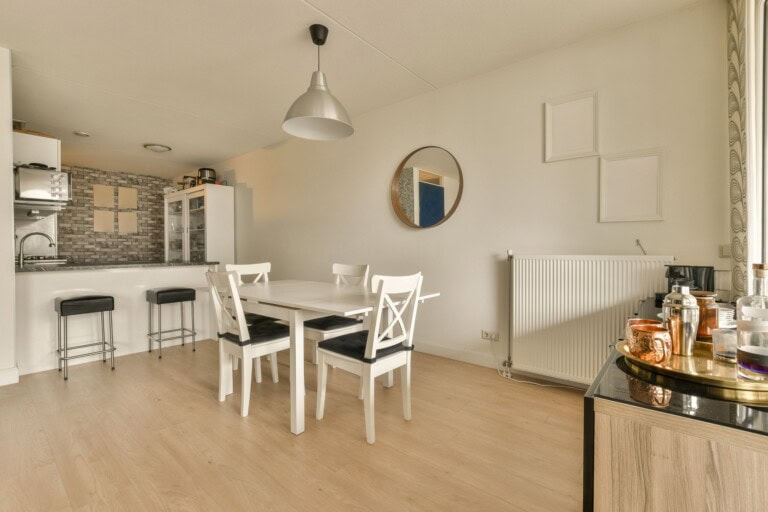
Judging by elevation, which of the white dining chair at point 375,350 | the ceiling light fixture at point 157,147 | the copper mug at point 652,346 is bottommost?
the white dining chair at point 375,350

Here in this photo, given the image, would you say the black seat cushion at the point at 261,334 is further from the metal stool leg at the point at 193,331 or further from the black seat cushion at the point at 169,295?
the metal stool leg at the point at 193,331

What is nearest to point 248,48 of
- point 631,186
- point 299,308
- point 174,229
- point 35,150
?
point 299,308

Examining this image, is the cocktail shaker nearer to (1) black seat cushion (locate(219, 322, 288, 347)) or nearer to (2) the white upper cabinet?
(1) black seat cushion (locate(219, 322, 288, 347))

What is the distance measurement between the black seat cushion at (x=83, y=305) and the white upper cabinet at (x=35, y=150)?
1.42 metres

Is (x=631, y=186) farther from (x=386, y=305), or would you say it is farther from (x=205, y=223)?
(x=205, y=223)

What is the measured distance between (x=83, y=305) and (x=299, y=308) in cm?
214

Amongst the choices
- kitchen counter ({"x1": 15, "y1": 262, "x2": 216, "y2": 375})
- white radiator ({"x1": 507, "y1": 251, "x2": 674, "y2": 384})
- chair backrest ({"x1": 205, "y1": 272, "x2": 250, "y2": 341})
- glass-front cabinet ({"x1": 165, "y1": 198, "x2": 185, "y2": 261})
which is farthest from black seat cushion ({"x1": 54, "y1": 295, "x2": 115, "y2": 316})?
white radiator ({"x1": 507, "y1": 251, "x2": 674, "y2": 384})

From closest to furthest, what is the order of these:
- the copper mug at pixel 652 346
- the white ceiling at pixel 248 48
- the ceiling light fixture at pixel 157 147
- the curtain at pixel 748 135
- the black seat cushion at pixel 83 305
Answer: the copper mug at pixel 652 346 → the curtain at pixel 748 135 → the white ceiling at pixel 248 48 → the black seat cushion at pixel 83 305 → the ceiling light fixture at pixel 157 147

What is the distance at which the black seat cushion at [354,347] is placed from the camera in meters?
1.92

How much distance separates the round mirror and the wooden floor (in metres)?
1.43

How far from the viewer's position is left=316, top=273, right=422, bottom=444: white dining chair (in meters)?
1.84

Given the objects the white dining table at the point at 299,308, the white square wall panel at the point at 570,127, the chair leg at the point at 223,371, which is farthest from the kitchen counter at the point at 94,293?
the white square wall panel at the point at 570,127

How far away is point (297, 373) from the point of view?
1966 mm

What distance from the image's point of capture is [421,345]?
3404 mm
